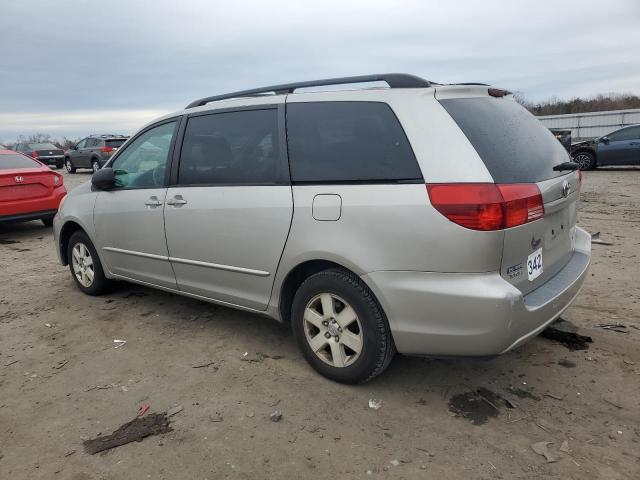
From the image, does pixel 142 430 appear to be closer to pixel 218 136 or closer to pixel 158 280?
pixel 158 280

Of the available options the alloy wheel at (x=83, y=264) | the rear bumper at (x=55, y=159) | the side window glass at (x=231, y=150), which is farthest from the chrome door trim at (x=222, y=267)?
the rear bumper at (x=55, y=159)

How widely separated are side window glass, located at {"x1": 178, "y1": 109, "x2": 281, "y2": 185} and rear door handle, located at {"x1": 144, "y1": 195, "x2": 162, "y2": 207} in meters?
0.29

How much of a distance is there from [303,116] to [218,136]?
801mm

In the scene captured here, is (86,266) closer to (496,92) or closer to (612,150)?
(496,92)

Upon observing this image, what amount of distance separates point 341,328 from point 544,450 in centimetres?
123

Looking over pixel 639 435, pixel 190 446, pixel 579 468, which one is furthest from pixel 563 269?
pixel 190 446

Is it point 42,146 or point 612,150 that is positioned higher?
point 42,146

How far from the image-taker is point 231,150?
3.63 meters

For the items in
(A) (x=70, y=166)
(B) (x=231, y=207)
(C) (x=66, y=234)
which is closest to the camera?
(B) (x=231, y=207)

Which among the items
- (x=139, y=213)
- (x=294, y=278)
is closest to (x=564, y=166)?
(x=294, y=278)

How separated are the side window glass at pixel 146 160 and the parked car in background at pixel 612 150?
13945 mm

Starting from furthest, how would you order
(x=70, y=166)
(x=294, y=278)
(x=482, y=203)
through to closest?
1. (x=70, y=166)
2. (x=294, y=278)
3. (x=482, y=203)

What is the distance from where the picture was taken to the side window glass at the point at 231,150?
3395mm

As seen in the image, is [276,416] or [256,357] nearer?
[276,416]
